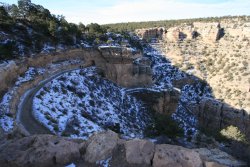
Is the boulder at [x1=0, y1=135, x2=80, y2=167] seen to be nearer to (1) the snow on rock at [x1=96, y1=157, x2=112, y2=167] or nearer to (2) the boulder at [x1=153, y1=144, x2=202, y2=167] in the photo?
(1) the snow on rock at [x1=96, y1=157, x2=112, y2=167]

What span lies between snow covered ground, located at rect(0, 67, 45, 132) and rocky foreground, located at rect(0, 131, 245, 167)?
8.51 metres

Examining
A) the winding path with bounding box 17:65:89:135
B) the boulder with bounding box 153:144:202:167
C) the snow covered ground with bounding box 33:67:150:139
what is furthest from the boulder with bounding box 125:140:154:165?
the winding path with bounding box 17:65:89:135

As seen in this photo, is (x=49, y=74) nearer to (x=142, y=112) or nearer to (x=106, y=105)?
(x=106, y=105)

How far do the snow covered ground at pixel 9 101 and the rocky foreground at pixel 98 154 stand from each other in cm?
851

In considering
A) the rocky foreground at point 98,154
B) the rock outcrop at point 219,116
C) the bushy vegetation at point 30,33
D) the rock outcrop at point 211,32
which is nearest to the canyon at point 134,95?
the rocky foreground at point 98,154

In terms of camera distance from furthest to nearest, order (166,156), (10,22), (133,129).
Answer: (10,22) < (133,129) < (166,156)

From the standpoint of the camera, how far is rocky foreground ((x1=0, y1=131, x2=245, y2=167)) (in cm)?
883

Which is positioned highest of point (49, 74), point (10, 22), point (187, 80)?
point (10, 22)

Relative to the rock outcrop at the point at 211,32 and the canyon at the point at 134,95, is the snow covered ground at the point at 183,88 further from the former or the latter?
the rock outcrop at the point at 211,32

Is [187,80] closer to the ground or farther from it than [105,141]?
closer to the ground

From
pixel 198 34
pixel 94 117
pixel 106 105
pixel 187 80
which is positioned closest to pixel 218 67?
pixel 187 80

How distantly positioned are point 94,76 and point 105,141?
29.4m

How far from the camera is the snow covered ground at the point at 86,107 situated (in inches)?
888

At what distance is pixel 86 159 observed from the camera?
29.7 ft
